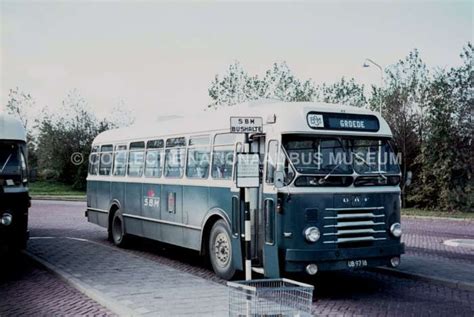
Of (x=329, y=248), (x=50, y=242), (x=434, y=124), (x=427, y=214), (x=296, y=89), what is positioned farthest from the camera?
(x=296, y=89)

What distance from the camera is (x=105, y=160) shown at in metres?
16.6

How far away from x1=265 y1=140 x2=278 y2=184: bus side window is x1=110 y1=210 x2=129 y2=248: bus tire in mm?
6613


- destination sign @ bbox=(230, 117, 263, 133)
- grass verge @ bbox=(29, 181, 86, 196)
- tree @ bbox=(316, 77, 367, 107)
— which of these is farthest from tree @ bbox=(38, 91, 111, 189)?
destination sign @ bbox=(230, 117, 263, 133)

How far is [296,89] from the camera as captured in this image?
3666 centimetres

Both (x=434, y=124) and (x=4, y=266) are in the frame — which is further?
(x=434, y=124)

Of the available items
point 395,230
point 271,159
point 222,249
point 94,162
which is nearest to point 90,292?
point 222,249

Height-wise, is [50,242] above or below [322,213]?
below

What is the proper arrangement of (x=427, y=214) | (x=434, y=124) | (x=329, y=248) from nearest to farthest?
(x=329, y=248) → (x=427, y=214) → (x=434, y=124)

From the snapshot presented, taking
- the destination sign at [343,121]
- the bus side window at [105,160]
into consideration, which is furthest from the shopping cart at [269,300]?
the bus side window at [105,160]

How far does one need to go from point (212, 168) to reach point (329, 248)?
3.07 meters

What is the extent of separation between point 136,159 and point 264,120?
18.6ft

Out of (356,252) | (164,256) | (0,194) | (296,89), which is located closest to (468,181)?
(296,89)

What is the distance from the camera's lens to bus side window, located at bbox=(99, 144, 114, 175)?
53.2 ft

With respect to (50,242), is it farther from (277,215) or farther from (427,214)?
(427,214)
